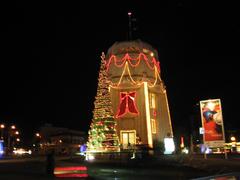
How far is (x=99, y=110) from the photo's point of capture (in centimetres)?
4200

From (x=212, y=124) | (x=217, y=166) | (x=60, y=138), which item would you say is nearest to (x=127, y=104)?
(x=212, y=124)

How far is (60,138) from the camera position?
116312 millimetres

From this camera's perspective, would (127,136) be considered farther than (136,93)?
No

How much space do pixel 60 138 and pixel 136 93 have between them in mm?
65608

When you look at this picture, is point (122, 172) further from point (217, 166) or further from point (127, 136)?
point (127, 136)

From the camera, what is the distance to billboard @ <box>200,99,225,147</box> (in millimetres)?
27844

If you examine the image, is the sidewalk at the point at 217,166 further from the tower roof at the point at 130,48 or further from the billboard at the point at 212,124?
the tower roof at the point at 130,48

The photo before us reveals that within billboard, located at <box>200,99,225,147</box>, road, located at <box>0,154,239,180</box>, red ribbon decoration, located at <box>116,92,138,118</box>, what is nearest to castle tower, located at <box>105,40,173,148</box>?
red ribbon decoration, located at <box>116,92,138,118</box>

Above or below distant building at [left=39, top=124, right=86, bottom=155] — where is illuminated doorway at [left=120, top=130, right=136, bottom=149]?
below

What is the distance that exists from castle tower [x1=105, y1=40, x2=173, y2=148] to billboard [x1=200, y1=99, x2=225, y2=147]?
83.6 feet

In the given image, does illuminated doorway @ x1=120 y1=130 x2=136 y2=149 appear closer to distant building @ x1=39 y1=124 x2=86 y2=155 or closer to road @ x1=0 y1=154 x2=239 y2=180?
road @ x1=0 y1=154 x2=239 y2=180

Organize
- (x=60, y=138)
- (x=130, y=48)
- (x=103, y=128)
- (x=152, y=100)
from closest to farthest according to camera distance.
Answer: (x=103, y=128)
(x=130, y=48)
(x=152, y=100)
(x=60, y=138)

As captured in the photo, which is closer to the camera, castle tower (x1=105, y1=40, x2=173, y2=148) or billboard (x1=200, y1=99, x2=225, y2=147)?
billboard (x1=200, y1=99, x2=225, y2=147)

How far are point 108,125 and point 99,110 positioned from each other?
209cm
